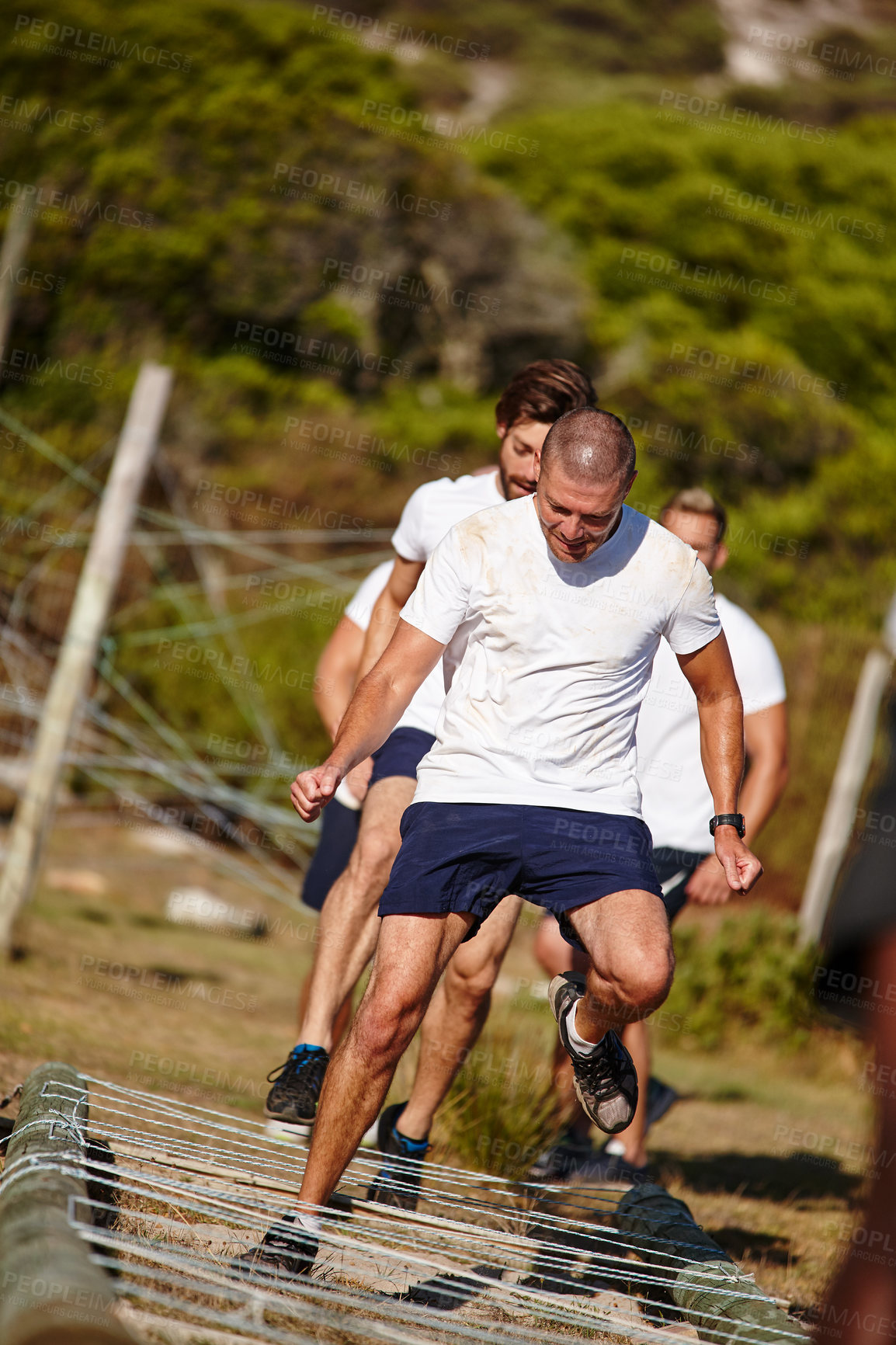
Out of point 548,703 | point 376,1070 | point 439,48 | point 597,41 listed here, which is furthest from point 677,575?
point 597,41

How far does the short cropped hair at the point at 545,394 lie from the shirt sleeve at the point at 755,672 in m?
0.98

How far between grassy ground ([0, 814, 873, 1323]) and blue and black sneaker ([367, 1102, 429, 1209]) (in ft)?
1.13

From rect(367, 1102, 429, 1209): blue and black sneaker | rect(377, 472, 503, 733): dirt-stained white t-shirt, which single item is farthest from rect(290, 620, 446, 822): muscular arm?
rect(367, 1102, 429, 1209): blue and black sneaker

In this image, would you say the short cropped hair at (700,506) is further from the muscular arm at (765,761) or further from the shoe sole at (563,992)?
the shoe sole at (563,992)

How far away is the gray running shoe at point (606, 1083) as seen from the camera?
10.1 ft

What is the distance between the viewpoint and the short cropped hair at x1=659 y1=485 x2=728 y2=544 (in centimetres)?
435

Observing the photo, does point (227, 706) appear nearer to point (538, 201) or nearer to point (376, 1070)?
point (376, 1070)

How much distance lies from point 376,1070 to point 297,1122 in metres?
0.66

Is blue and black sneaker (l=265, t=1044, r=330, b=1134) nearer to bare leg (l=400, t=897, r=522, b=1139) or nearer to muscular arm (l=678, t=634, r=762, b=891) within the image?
bare leg (l=400, t=897, r=522, b=1139)

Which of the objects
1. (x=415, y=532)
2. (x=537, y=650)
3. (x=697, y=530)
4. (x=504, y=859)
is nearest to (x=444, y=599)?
(x=537, y=650)

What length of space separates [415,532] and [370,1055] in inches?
58.1

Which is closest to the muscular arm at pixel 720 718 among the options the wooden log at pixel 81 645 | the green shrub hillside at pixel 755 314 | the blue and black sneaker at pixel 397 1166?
the blue and black sneaker at pixel 397 1166

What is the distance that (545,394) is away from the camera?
3811mm

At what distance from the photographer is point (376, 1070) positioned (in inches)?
115
